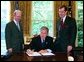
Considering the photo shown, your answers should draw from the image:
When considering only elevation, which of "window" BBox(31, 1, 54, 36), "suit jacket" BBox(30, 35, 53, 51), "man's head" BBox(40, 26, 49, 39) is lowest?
"suit jacket" BBox(30, 35, 53, 51)

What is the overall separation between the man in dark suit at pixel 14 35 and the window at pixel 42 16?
1.30 metres

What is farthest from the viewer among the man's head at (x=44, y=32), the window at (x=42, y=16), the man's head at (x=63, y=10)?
the window at (x=42, y=16)

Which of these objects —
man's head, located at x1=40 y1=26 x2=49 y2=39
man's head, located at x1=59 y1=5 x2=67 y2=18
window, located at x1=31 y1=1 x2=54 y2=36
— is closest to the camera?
man's head, located at x1=40 y1=26 x2=49 y2=39

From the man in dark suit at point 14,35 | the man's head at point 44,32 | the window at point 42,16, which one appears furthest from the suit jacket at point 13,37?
the window at point 42,16

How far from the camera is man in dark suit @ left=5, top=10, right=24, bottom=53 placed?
3340 mm

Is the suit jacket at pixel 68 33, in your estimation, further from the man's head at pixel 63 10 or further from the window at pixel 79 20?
the window at pixel 79 20

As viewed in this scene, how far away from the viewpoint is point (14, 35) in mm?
3428

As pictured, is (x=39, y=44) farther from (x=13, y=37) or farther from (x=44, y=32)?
(x=13, y=37)

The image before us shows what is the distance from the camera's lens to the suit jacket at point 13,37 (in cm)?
334

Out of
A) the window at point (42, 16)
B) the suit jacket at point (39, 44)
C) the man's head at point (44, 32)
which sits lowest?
the suit jacket at point (39, 44)

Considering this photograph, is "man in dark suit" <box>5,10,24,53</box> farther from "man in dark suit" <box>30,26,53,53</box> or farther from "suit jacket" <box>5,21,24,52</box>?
"man in dark suit" <box>30,26,53,53</box>

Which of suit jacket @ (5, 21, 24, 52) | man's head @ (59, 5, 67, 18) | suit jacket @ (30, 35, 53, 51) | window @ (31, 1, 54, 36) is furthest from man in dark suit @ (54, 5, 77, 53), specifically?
window @ (31, 1, 54, 36)

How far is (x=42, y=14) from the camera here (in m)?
4.81

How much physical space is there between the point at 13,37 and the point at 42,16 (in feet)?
4.90
